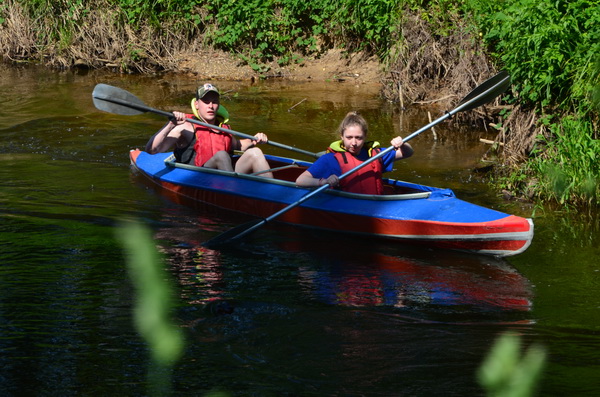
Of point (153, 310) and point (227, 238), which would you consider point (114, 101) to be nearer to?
point (227, 238)

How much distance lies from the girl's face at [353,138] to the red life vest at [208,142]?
174 cm

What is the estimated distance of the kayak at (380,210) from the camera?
6.37 metres

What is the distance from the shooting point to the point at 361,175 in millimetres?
6953

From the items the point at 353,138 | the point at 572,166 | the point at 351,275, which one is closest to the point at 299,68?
the point at 572,166

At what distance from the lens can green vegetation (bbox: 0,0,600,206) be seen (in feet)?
24.6

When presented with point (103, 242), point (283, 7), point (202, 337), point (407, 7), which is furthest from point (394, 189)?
point (283, 7)

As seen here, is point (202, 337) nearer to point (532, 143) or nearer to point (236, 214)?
point (236, 214)

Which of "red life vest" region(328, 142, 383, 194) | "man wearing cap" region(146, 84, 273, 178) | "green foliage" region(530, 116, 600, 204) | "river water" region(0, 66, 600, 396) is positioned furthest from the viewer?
"man wearing cap" region(146, 84, 273, 178)

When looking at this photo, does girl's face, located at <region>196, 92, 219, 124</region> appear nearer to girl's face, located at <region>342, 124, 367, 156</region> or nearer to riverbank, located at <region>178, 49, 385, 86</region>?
girl's face, located at <region>342, 124, 367, 156</region>

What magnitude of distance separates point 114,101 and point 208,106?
36.2 inches

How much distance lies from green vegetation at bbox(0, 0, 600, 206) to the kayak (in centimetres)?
135

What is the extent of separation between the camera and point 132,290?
18.4 feet

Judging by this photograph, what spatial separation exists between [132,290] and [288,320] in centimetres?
118

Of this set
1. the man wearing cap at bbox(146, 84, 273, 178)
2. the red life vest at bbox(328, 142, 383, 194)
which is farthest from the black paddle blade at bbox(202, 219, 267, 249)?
the man wearing cap at bbox(146, 84, 273, 178)
